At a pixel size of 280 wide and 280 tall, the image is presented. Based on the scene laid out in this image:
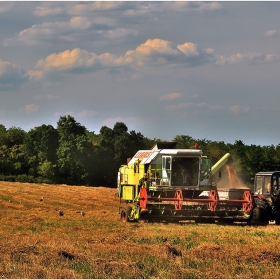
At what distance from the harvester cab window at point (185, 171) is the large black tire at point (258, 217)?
2.96 metres

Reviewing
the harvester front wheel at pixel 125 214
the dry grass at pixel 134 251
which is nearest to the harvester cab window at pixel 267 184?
the dry grass at pixel 134 251

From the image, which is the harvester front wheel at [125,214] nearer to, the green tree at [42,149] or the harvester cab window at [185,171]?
the harvester cab window at [185,171]

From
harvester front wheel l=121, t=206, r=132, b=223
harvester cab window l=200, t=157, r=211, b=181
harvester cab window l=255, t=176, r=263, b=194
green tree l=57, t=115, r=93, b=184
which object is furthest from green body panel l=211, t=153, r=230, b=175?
green tree l=57, t=115, r=93, b=184

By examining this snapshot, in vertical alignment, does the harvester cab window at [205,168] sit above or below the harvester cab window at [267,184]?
above

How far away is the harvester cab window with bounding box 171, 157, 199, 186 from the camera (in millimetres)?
28734

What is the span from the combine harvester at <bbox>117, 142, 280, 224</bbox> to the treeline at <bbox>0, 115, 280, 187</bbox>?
50.3 meters

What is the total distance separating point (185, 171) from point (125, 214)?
11.1 feet

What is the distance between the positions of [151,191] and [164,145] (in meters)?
2.65

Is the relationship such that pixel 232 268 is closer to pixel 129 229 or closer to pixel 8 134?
pixel 129 229

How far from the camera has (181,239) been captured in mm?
19938

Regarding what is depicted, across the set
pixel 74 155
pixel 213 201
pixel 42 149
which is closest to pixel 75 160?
pixel 74 155

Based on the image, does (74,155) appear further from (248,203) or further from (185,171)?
(248,203)

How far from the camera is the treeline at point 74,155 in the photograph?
84062 mm

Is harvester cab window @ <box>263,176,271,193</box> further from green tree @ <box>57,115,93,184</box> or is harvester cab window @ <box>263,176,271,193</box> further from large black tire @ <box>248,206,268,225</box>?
green tree @ <box>57,115,93,184</box>
